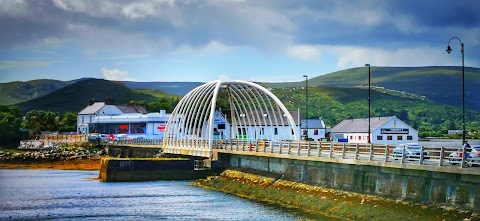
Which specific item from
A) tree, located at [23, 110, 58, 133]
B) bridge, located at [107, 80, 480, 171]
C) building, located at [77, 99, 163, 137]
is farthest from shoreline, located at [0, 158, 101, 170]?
tree, located at [23, 110, 58, 133]

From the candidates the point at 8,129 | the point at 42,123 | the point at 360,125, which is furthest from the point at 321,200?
the point at 42,123

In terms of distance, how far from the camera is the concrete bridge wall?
1330 inches

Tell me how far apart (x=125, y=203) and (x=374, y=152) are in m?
19.0

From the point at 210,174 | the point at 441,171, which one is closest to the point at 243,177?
the point at 210,174

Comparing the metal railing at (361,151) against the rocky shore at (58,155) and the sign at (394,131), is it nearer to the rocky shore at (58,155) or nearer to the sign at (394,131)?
the sign at (394,131)

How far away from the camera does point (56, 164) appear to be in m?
113

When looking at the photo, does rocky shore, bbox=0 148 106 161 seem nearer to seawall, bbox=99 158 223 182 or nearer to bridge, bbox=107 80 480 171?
bridge, bbox=107 80 480 171

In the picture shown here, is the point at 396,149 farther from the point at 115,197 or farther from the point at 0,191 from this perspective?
the point at 0,191

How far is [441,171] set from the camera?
34906 mm

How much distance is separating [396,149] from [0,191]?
3845cm

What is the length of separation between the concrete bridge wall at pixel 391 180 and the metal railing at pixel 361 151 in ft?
2.05

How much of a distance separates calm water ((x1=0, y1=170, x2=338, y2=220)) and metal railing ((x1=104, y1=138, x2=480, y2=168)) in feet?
16.2

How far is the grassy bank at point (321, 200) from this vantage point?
1388 inches

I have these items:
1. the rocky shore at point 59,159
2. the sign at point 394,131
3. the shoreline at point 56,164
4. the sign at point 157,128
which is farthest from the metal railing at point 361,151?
the sign at point 157,128
